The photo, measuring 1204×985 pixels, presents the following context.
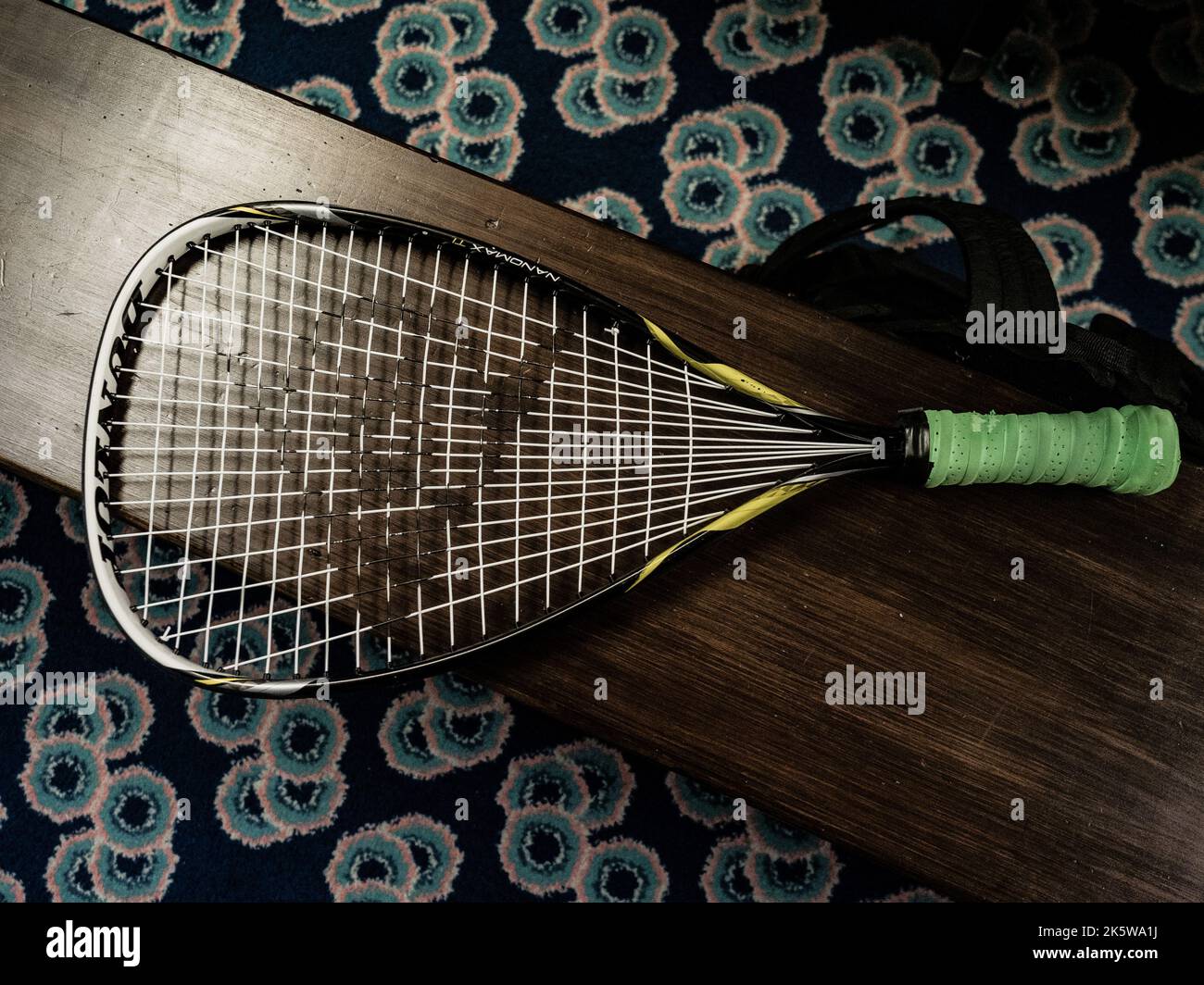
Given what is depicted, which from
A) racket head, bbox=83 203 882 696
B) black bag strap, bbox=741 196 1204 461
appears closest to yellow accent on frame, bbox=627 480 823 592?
racket head, bbox=83 203 882 696

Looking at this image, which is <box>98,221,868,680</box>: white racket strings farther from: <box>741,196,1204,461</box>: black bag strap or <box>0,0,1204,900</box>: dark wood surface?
<box>741,196,1204,461</box>: black bag strap

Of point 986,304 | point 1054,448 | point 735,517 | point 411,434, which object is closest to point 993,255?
point 986,304

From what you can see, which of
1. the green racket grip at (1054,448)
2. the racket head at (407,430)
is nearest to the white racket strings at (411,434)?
the racket head at (407,430)

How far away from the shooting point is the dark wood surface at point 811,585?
81cm

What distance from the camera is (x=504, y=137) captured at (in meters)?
1.19

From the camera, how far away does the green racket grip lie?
0.76 meters

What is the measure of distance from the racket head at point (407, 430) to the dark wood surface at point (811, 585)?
0.15 ft

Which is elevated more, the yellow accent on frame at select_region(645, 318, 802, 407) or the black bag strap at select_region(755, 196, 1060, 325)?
the black bag strap at select_region(755, 196, 1060, 325)

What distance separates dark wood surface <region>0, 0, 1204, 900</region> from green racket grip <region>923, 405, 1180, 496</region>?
5 centimetres

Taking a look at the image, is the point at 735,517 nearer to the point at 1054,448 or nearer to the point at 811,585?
the point at 811,585

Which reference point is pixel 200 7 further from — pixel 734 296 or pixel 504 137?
pixel 734 296

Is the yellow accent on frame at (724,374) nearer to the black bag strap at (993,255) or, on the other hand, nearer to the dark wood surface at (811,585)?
the dark wood surface at (811,585)

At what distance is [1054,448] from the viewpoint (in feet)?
2.51
